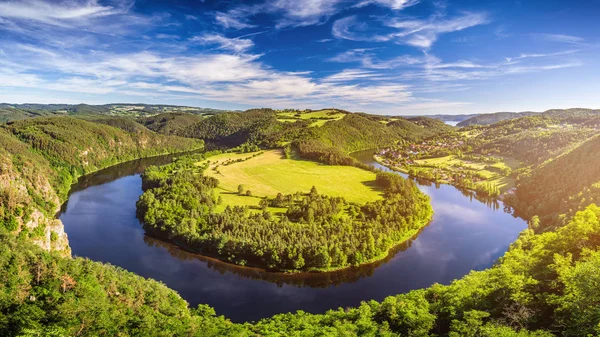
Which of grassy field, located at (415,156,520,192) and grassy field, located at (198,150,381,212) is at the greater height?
grassy field, located at (415,156,520,192)

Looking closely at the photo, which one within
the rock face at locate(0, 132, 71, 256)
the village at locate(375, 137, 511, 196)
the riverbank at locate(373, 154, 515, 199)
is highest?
the village at locate(375, 137, 511, 196)

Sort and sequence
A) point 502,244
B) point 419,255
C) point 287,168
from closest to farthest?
point 419,255, point 502,244, point 287,168

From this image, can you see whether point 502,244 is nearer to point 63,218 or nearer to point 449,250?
point 449,250

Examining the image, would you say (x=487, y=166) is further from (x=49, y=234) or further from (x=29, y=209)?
(x=29, y=209)

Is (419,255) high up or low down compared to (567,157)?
down

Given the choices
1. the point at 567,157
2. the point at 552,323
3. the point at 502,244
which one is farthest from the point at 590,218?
the point at 567,157

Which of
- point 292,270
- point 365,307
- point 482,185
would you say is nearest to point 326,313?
point 365,307

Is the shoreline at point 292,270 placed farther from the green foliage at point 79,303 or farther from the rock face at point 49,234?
the green foliage at point 79,303

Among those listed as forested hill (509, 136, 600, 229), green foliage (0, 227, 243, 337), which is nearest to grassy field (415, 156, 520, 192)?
forested hill (509, 136, 600, 229)

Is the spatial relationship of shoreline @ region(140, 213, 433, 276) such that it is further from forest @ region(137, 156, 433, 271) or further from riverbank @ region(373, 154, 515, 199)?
riverbank @ region(373, 154, 515, 199)
